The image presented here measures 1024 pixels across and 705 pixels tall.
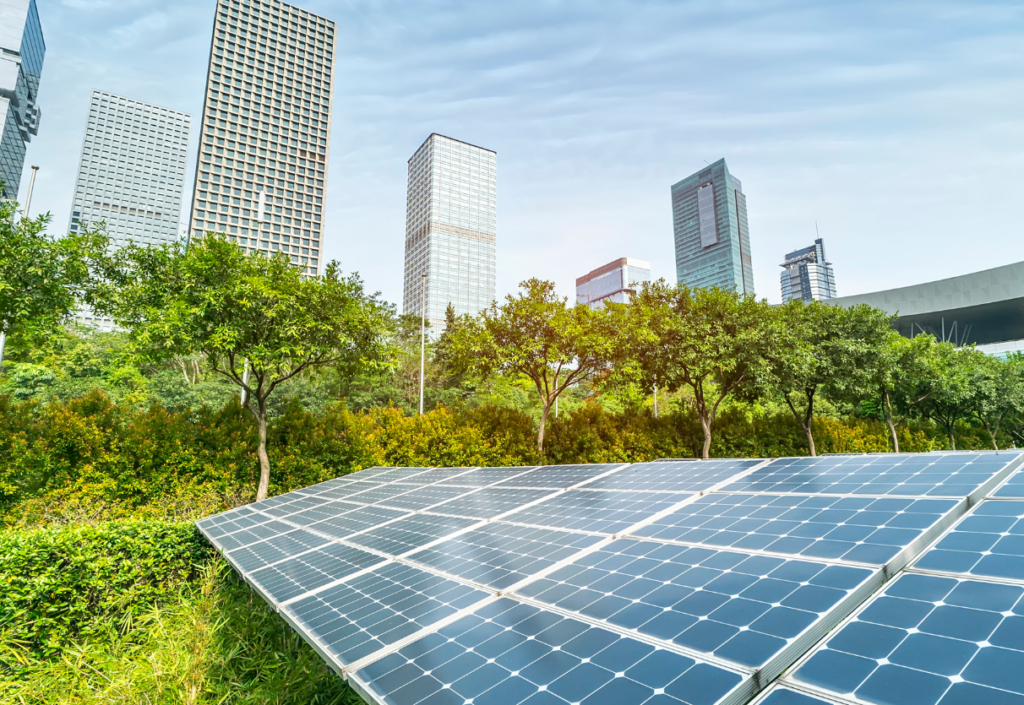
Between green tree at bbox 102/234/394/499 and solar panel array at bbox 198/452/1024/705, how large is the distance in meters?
7.46

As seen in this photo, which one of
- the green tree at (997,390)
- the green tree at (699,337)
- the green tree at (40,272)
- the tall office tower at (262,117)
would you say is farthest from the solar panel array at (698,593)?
the tall office tower at (262,117)

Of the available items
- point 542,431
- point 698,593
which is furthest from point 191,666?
point 542,431

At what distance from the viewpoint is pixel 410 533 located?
5.71 m

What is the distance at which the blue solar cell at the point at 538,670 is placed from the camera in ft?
6.76

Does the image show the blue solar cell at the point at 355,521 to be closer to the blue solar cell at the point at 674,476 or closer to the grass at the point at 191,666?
the grass at the point at 191,666

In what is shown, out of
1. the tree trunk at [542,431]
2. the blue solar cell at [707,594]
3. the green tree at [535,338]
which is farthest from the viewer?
the tree trunk at [542,431]

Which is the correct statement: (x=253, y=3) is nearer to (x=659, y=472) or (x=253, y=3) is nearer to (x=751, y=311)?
(x=751, y=311)

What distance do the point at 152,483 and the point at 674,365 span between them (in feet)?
57.9

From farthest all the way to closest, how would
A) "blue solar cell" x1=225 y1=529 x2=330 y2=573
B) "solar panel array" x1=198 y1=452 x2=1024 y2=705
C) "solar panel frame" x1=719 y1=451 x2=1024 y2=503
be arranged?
"blue solar cell" x1=225 y1=529 x2=330 y2=573 < "solar panel frame" x1=719 y1=451 x2=1024 y2=503 < "solar panel array" x1=198 y1=452 x2=1024 y2=705

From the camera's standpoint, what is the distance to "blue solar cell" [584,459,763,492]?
6281mm

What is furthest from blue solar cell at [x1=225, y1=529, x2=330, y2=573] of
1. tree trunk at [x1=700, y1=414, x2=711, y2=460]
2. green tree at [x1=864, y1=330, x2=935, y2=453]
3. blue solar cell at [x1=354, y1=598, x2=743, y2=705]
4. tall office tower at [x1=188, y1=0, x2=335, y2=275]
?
tall office tower at [x1=188, y1=0, x2=335, y2=275]

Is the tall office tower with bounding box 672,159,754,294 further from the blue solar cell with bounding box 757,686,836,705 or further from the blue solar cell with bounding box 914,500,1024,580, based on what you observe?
the blue solar cell with bounding box 757,686,836,705

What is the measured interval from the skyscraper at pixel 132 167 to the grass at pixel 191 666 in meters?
188

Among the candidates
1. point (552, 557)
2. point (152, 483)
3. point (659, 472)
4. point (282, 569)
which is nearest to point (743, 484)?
point (659, 472)
